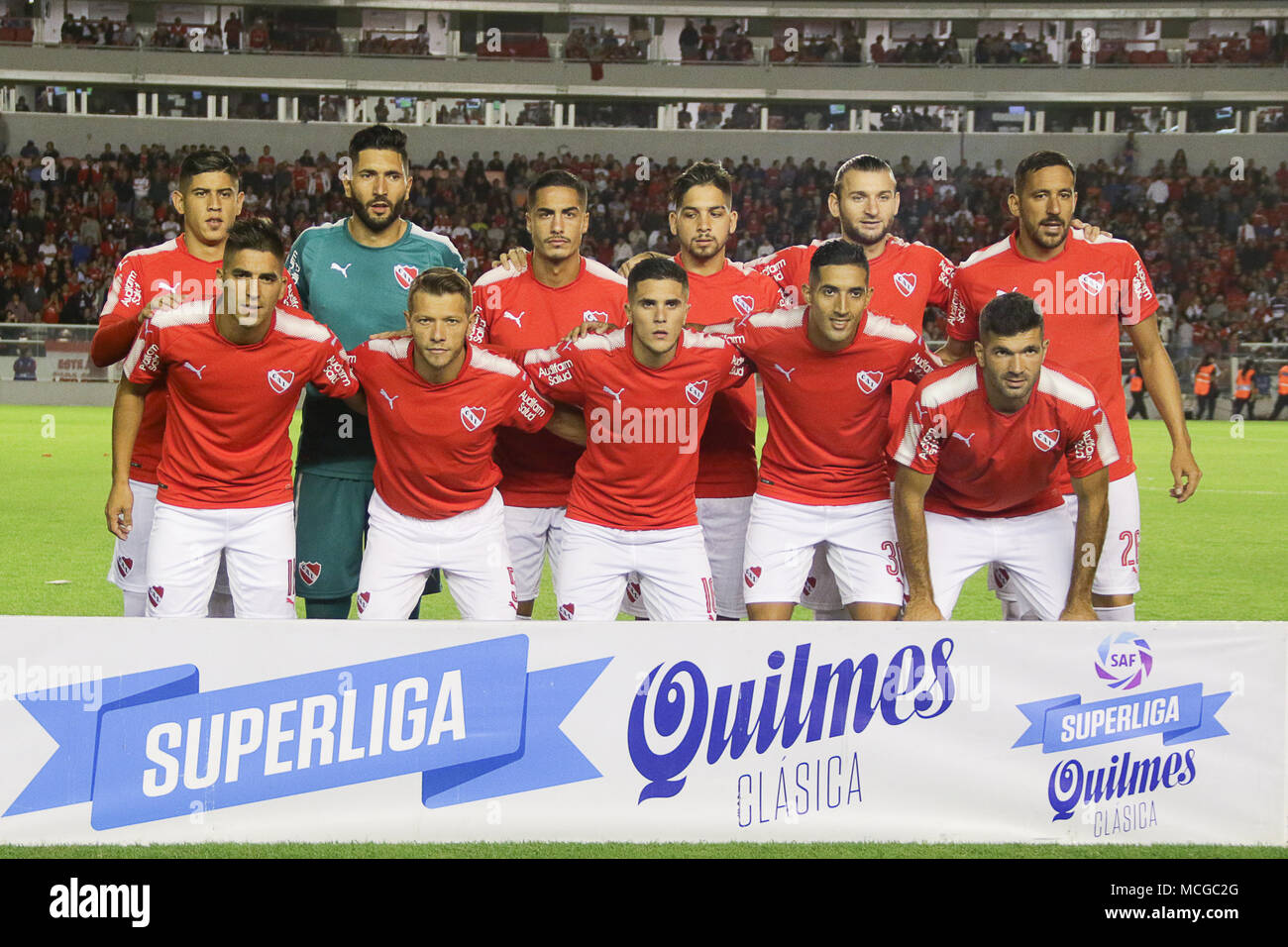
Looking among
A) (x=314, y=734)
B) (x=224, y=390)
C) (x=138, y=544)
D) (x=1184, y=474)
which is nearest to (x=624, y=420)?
(x=224, y=390)

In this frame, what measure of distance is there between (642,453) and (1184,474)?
7.59ft

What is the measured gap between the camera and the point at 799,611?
862cm

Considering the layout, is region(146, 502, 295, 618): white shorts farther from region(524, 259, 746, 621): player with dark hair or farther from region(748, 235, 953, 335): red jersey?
region(748, 235, 953, 335): red jersey

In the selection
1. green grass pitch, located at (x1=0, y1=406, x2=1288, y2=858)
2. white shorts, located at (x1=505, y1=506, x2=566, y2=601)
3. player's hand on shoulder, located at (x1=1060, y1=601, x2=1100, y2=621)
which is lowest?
green grass pitch, located at (x1=0, y1=406, x2=1288, y2=858)

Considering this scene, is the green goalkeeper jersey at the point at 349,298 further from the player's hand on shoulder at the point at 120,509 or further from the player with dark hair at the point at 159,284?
the player's hand on shoulder at the point at 120,509

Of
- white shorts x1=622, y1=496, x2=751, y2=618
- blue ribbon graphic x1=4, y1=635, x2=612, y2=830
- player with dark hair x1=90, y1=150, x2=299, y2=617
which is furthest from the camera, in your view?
white shorts x1=622, y1=496, x2=751, y2=618

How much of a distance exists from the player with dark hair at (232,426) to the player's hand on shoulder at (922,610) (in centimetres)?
229

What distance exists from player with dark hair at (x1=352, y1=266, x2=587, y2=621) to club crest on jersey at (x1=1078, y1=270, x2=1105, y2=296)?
2.37 m

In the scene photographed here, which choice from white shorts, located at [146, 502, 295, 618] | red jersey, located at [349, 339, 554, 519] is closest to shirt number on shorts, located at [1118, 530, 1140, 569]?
red jersey, located at [349, 339, 554, 519]

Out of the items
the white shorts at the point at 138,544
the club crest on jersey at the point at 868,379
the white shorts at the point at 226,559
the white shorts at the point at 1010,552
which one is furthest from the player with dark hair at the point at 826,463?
the white shorts at the point at 138,544

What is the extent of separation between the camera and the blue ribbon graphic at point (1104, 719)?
4.06 metres

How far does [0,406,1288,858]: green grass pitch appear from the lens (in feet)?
13.0
